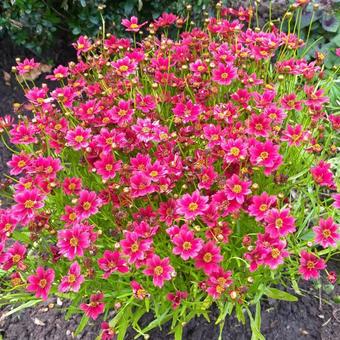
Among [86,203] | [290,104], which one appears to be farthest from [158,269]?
[290,104]

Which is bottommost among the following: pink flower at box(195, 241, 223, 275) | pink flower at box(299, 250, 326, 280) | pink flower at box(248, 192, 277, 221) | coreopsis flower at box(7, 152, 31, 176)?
pink flower at box(299, 250, 326, 280)

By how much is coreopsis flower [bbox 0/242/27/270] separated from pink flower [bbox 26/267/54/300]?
6 centimetres

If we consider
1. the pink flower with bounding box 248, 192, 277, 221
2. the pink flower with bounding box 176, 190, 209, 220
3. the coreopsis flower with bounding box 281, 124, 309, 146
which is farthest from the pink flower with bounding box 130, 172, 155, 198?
the coreopsis flower with bounding box 281, 124, 309, 146

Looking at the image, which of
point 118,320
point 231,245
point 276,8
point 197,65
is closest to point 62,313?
point 118,320

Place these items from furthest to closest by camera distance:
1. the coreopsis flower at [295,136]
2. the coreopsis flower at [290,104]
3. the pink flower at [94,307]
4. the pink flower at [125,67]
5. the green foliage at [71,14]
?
the green foliage at [71,14] → the pink flower at [125,67] → the coreopsis flower at [290,104] → the coreopsis flower at [295,136] → the pink flower at [94,307]

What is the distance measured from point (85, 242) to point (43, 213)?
26 centimetres

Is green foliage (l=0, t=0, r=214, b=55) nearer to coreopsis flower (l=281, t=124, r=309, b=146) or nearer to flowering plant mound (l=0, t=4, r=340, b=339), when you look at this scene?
flowering plant mound (l=0, t=4, r=340, b=339)

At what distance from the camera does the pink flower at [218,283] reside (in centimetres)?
163

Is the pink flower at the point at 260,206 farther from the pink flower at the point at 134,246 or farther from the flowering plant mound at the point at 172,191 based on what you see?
the pink flower at the point at 134,246

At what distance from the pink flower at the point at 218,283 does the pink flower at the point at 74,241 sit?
42cm

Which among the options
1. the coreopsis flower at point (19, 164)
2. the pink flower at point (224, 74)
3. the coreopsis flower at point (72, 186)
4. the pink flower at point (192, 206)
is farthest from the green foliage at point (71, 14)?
the pink flower at point (192, 206)

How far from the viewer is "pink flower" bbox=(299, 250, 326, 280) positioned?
1654 millimetres

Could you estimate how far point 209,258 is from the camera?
1.65m

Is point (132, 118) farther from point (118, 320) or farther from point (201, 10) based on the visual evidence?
point (201, 10)
